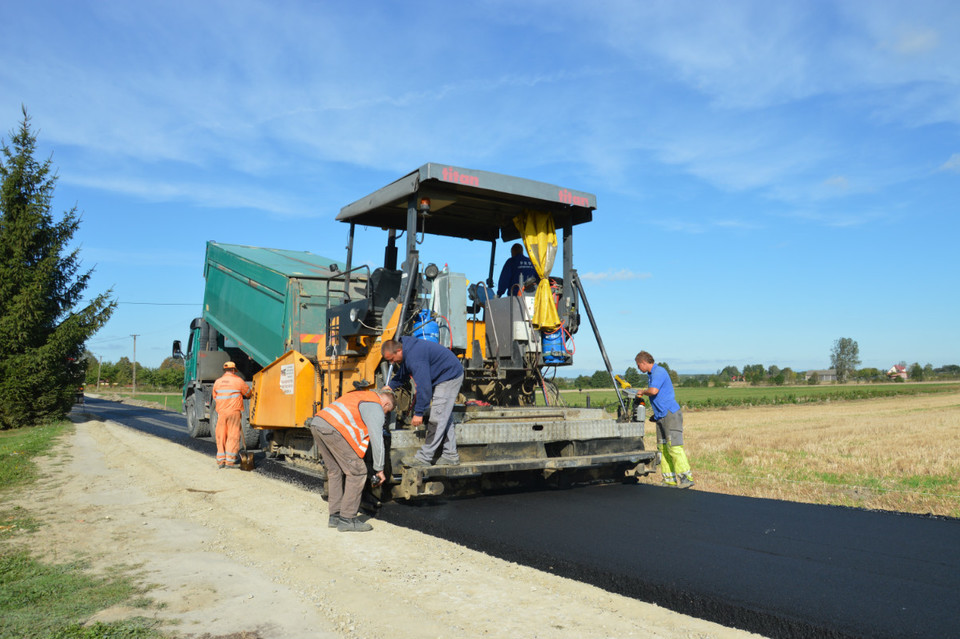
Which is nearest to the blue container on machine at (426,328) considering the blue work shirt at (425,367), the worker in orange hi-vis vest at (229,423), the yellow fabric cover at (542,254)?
the blue work shirt at (425,367)

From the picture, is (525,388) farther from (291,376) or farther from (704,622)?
(704,622)

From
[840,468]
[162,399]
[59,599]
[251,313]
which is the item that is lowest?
[840,468]

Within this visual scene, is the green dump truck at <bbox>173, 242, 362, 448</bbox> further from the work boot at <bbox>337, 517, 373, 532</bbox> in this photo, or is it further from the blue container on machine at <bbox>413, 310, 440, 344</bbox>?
the work boot at <bbox>337, 517, 373, 532</bbox>

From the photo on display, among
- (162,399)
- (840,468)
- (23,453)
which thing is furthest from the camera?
(162,399)

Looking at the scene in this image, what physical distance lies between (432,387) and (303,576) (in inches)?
72.0

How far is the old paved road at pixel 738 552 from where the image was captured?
3082 mm

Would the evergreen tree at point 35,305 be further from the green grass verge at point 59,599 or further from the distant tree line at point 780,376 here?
A: the distant tree line at point 780,376

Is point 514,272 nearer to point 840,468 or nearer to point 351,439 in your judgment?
point 351,439

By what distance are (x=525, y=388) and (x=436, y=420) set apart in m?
1.64

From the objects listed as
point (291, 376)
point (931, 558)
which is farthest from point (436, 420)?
point (931, 558)

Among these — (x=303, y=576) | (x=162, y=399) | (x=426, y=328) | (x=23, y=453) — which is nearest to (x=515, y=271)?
(x=426, y=328)

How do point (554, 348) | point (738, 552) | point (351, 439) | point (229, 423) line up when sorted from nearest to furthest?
point (738, 552)
point (351, 439)
point (554, 348)
point (229, 423)

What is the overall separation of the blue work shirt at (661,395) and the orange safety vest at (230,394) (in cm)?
509

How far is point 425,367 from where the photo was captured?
526 cm
